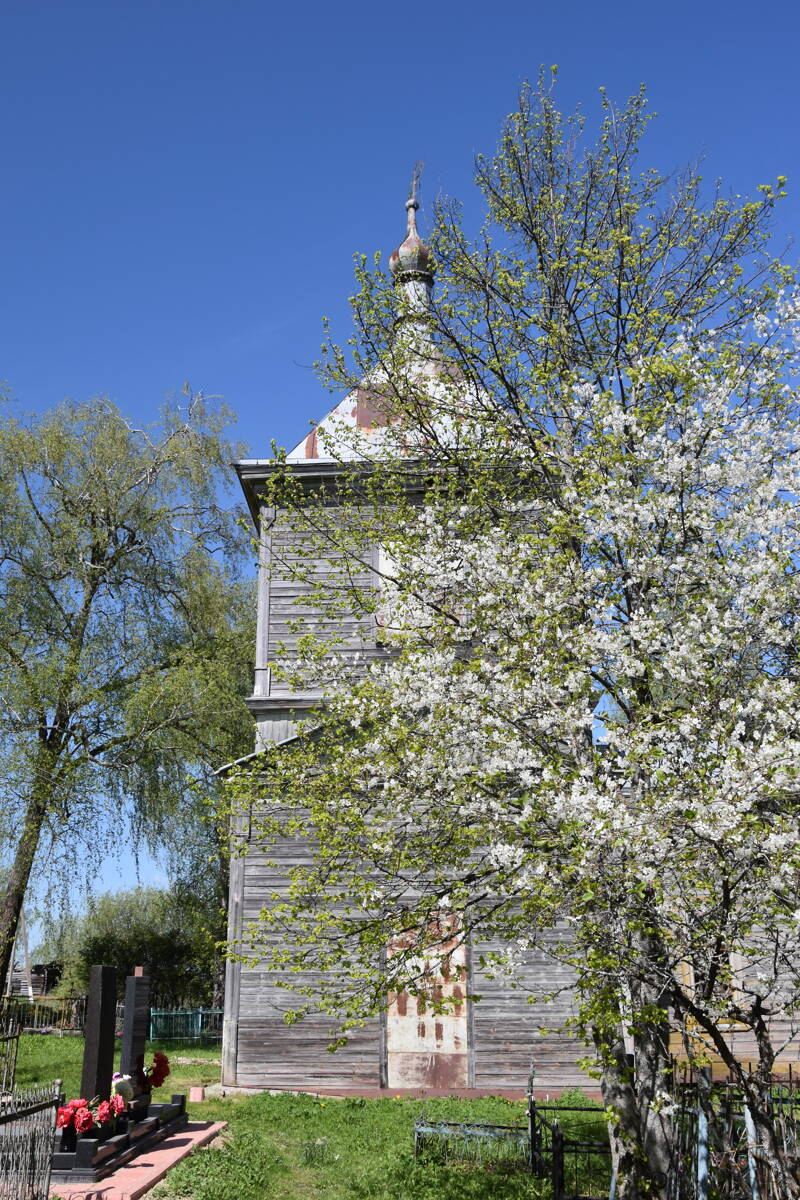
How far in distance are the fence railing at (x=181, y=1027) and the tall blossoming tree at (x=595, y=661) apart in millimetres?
18351

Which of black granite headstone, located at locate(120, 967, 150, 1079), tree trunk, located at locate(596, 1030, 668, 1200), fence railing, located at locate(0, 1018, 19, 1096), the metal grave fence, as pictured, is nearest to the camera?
tree trunk, located at locate(596, 1030, 668, 1200)

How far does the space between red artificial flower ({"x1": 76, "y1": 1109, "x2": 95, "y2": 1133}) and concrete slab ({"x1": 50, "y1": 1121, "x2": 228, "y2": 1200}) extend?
0.57 metres

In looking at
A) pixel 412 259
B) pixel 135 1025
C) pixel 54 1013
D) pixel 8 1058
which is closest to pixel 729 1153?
pixel 135 1025

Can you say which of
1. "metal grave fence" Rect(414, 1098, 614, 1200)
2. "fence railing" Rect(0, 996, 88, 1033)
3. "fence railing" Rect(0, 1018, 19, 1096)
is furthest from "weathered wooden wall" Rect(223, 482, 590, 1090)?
"fence railing" Rect(0, 996, 88, 1033)

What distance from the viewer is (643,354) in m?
11.7

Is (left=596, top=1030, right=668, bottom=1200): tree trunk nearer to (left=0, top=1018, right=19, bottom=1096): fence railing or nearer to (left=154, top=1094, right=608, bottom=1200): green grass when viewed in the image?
(left=154, top=1094, right=608, bottom=1200): green grass

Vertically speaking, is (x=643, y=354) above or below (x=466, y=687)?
above

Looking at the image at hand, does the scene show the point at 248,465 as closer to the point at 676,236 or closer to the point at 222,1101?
the point at 676,236

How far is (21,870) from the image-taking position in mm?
21422

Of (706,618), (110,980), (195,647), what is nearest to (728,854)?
(706,618)

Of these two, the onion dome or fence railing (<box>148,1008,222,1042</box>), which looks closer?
the onion dome

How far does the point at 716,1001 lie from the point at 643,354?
25.0 ft

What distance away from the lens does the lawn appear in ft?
35.2

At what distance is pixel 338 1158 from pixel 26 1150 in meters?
4.71
